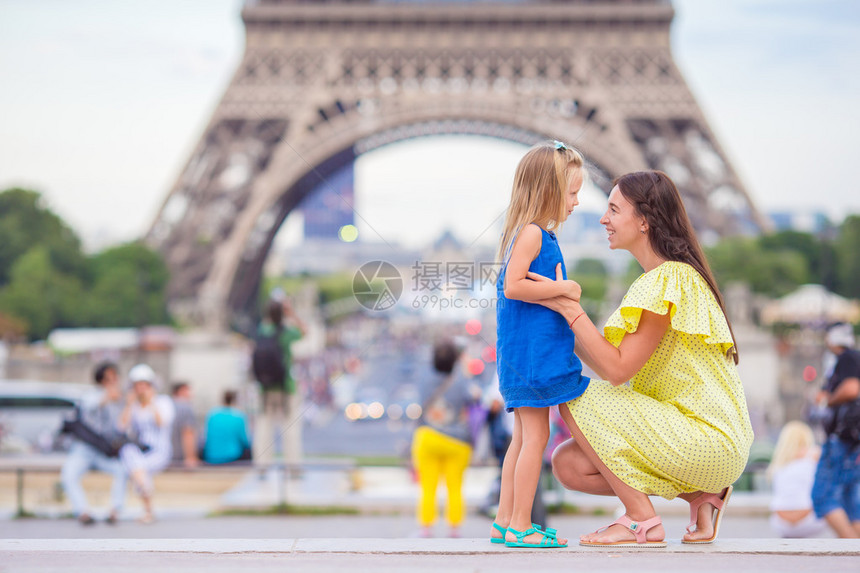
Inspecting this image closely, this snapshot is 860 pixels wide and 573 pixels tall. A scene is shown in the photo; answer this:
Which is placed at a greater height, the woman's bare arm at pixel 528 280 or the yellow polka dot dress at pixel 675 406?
the woman's bare arm at pixel 528 280

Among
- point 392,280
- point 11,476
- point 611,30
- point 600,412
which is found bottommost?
point 11,476

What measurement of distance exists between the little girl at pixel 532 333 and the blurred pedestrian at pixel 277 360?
4.24m

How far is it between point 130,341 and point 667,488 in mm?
29749

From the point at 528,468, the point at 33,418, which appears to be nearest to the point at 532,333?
the point at 528,468

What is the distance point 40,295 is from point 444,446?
30.9 meters

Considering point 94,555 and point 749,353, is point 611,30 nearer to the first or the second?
point 749,353

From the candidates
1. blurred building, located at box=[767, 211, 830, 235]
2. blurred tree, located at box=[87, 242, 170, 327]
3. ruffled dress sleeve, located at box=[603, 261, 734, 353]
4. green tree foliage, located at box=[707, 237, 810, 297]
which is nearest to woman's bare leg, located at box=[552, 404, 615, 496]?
ruffled dress sleeve, located at box=[603, 261, 734, 353]

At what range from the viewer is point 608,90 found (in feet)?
84.0

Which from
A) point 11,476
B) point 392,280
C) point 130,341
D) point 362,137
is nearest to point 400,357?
point 130,341

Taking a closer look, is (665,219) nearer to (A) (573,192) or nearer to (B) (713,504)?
(A) (573,192)

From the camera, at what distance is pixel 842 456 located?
17.2ft

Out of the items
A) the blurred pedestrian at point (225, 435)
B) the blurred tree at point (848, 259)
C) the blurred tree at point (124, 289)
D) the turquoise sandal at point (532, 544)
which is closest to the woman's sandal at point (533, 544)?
the turquoise sandal at point (532, 544)

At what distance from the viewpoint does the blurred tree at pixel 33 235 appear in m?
35.2

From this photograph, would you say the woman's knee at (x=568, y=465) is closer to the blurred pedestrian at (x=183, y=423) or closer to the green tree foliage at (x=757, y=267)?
the blurred pedestrian at (x=183, y=423)
